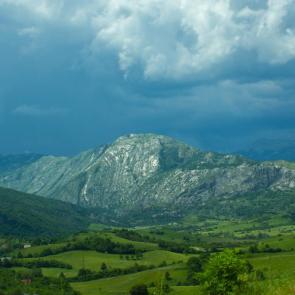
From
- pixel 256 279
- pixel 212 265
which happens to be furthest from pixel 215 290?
pixel 256 279

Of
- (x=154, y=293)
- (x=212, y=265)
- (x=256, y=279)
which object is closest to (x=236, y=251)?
(x=212, y=265)

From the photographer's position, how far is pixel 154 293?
125 ft

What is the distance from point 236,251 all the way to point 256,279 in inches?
529

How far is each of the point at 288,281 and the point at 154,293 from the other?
9.36m

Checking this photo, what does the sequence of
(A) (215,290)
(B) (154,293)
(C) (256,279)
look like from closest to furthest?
1. (B) (154,293)
2. (C) (256,279)
3. (A) (215,290)

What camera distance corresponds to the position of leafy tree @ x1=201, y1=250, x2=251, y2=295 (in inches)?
1970

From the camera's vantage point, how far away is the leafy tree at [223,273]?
50.0 metres

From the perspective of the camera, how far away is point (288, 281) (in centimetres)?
3984

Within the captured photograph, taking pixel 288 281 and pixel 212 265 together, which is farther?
pixel 212 265

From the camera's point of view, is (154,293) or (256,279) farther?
(256,279)

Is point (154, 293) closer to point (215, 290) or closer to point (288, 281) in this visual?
point (288, 281)

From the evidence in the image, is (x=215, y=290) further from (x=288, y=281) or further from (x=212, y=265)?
(x=288, y=281)

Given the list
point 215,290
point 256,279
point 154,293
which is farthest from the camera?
point 215,290

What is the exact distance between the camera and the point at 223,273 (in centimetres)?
5134
